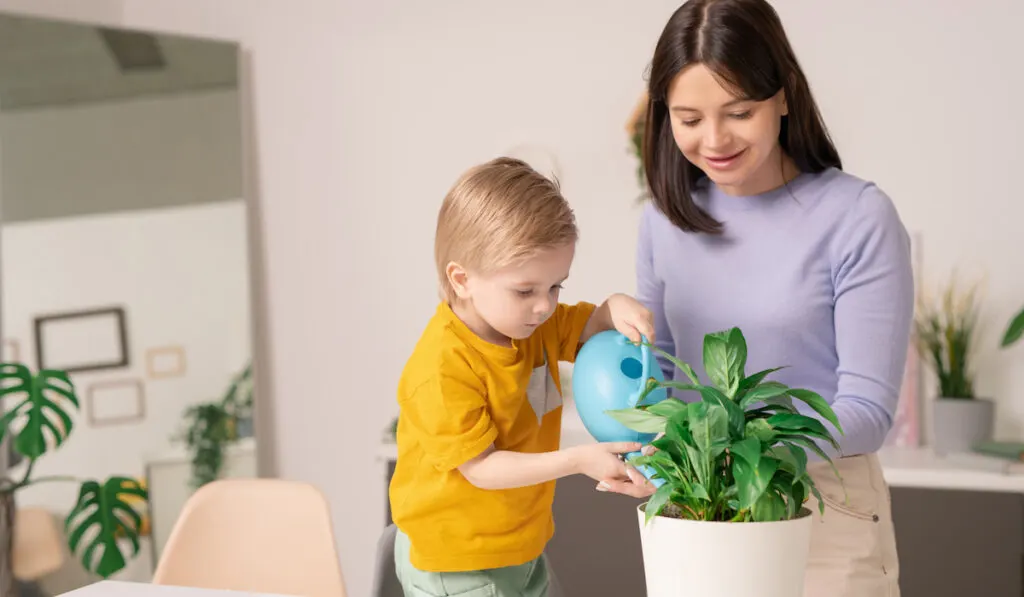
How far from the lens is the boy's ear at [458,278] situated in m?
1.49

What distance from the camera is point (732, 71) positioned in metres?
1.41

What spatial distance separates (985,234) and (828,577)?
194 centimetres

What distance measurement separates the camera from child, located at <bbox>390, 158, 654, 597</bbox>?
4.62ft

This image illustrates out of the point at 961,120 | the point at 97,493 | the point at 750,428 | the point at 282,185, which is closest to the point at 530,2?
the point at 282,185

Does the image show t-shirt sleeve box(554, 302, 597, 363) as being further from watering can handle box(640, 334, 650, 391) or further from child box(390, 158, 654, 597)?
watering can handle box(640, 334, 650, 391)

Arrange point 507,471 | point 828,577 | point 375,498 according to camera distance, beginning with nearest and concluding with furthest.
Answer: point 507,471 < point 828,577 < point 375,498

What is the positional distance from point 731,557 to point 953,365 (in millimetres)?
2144

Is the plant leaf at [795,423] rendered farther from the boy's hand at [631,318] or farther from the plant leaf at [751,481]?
the boy's hand at [631,318]

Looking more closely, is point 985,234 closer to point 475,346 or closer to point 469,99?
point 469,99

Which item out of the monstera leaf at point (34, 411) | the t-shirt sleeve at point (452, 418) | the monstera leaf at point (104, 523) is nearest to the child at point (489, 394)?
the t-shirt sleeve at point (452, 418)

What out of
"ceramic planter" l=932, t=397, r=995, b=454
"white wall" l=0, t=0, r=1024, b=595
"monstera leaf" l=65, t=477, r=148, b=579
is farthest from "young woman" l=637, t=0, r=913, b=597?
"monstera leaf" l=65, t=477, r=148, b=579

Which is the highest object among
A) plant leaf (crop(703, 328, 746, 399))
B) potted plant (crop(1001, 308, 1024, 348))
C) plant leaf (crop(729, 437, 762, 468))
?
plant leaf (crop(703, 328, 746, 399))

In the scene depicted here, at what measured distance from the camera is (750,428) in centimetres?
116

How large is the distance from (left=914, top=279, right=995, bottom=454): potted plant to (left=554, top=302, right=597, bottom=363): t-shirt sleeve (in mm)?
1729
